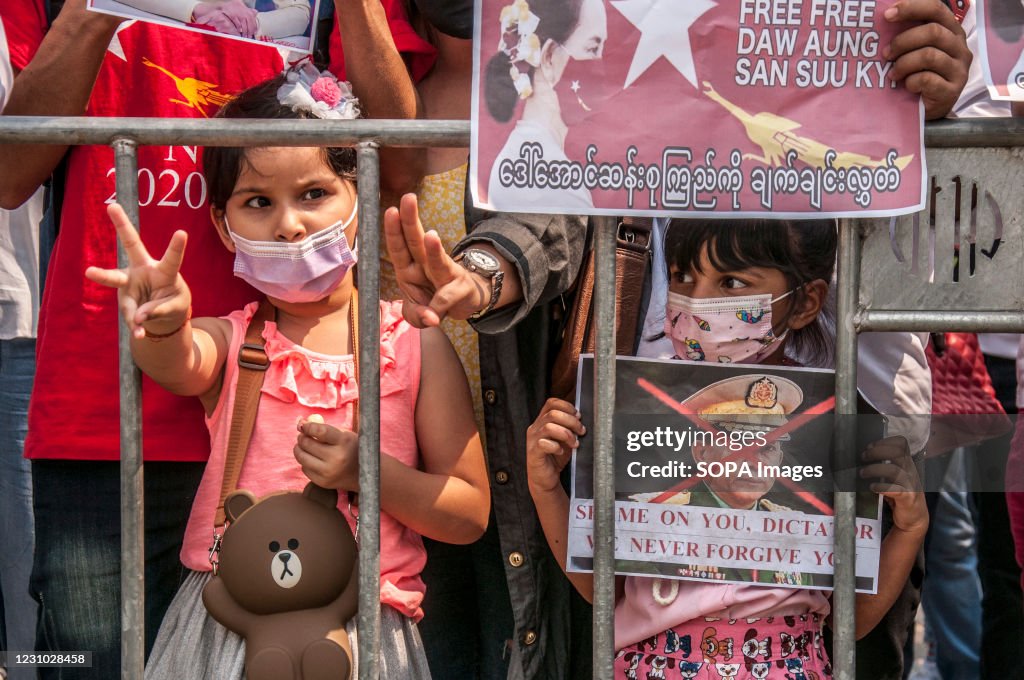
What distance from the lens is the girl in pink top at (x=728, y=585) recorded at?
7.97ft

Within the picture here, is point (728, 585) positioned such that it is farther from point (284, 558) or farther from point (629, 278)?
point (284, 558)

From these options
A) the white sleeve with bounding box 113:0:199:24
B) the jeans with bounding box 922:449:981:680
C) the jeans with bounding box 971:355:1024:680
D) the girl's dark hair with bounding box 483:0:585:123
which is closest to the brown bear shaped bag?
the girl's dark hair with bounding box 483:0:585:123

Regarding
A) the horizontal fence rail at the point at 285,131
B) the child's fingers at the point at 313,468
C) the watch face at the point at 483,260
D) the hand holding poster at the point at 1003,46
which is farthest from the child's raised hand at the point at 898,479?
the child's fingers at the point at 313,468

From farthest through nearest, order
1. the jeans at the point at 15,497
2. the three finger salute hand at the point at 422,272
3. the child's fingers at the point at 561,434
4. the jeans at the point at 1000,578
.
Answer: the jeans at the point at 1000,578
the jeans at the point at 15,497
the child's fingers at the point at 561,434
the three finger salute hand at the point at 422,272

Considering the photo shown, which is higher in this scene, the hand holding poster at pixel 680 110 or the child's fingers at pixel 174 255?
the hand holding poster at pixel 680 110

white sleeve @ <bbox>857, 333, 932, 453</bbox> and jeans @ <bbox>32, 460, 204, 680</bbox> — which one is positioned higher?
white sleeve @ <bbox>857, 333, 932, 453</bbox>

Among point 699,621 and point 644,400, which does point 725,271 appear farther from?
point 699,621

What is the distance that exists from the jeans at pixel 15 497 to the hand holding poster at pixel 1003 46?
2.89 meters

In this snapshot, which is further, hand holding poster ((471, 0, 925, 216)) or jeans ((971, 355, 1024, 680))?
jeans ((971, 355, 1024, 680))

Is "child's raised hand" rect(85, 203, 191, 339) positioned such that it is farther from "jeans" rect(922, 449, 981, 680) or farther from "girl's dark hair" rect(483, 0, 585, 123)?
"jeans" rect(922, 449, 981, 680)

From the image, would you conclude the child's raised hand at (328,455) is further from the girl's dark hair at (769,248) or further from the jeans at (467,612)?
the girl's dark hair at (769,248)

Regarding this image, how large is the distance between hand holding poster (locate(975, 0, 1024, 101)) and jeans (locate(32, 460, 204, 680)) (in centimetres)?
183

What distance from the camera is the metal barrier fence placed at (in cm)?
219

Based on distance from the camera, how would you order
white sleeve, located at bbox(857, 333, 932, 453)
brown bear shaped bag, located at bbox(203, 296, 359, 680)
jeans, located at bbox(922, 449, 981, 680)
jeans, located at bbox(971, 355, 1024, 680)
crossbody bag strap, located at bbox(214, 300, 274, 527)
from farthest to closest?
jeans, located at bbox(922, 449, 981, 680) → jeans, located at bbox(971, 355, 1024, 680) → white sleeve, located at bbox(857, 333, 932, 453) → crossbody bag strap, located at bbox(214, 300, 274, 527) → brown bear shaped bag, located at bbox(203, 296, 359, 680)
